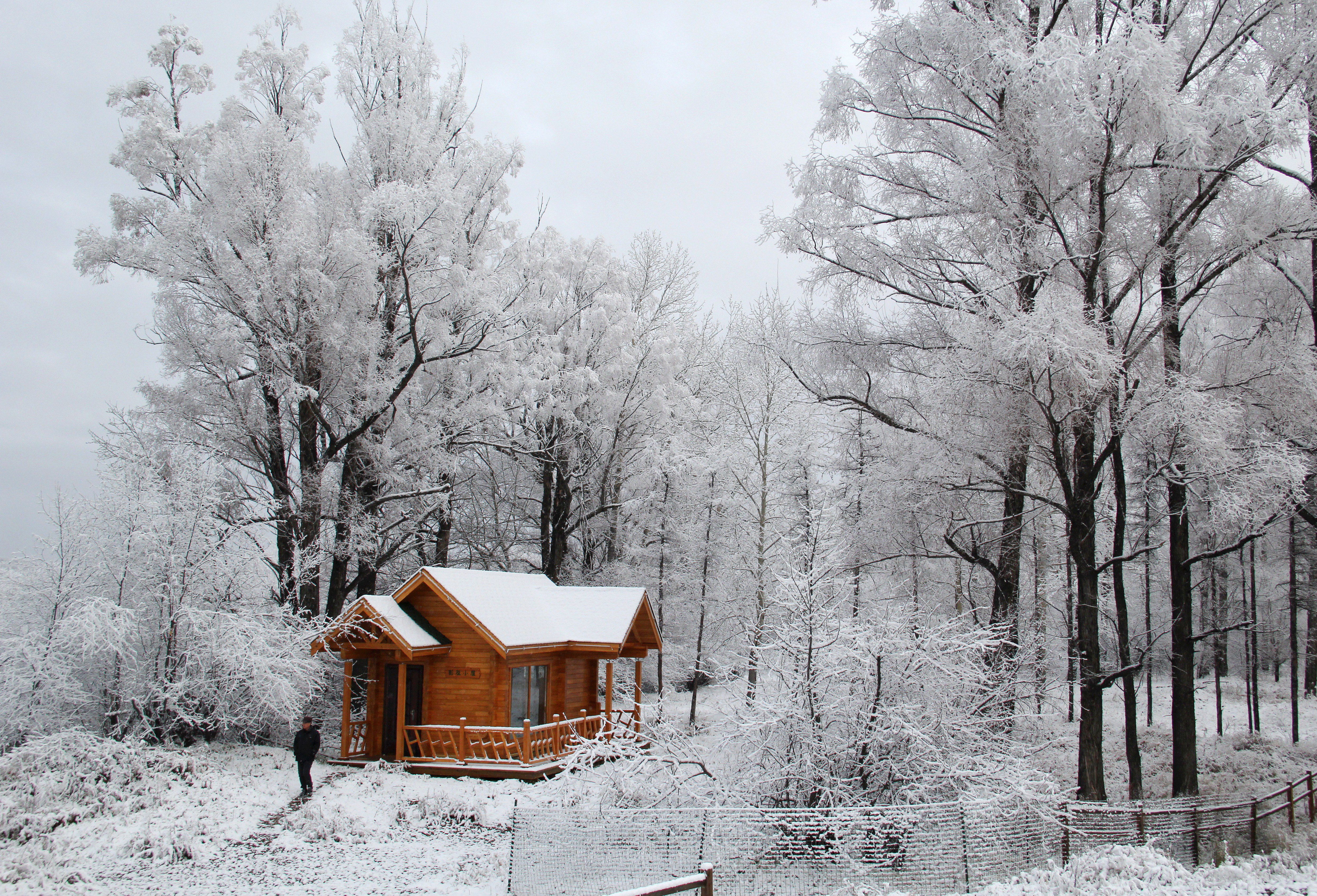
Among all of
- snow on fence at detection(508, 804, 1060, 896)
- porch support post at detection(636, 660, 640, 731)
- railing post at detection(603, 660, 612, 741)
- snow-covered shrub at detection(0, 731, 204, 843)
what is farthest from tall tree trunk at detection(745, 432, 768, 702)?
snow-covered shrub at detection(0, 731, 204, 843)

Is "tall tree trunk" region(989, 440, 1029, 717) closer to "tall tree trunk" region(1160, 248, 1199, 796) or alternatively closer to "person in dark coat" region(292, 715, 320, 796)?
"tall tree trunk" region(1160, 248, 1199, 796)

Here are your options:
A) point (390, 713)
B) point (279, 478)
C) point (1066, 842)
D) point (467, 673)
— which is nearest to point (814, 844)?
point (1066, 842)

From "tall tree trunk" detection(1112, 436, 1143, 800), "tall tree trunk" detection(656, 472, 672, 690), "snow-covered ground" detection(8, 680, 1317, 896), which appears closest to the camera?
"snow-covered ground" detection(8, 680, 1317, 896)

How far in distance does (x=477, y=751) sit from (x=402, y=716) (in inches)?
61.8

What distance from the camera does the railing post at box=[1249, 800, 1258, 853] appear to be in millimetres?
8891

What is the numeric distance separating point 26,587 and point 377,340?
7942 mm

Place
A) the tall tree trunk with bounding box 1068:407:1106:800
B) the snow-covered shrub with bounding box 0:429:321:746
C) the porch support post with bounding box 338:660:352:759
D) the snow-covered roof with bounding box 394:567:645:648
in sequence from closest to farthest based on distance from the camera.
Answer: the tall tree trunk with bounding box 1068:407:1106:800
the snow-covered shrub with bounding box 0:429:321:746
the porch support post with bounding box 338:660:352:759
the snow-covered roof with bounding box 394:567:645:648

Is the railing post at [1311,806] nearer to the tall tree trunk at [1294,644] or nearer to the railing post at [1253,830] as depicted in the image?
the railing post at [1253,830]

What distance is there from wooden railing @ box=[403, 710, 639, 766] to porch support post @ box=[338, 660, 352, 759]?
1.11 metres

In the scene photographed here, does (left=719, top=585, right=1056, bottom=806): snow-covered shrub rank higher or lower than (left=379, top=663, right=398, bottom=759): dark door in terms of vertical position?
higher

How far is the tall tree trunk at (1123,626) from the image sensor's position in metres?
11.4

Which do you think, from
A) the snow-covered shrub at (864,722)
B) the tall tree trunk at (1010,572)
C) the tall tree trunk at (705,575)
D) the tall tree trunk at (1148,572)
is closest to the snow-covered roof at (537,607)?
the tall tree trunk at (705,575)

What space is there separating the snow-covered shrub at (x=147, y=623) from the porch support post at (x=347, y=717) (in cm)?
68

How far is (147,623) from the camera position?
43.5 ft
